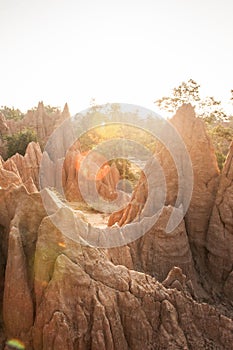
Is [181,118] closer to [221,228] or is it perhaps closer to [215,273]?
[221,228]

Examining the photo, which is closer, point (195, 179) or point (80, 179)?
point (195, 179)

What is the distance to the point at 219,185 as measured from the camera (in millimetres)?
8547

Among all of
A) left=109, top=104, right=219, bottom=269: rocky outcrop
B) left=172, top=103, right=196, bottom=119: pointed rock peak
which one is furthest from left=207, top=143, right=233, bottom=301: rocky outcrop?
left=172, top=103, right=196, bottom=119: pointed rock peak

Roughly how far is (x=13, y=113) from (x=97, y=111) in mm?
22561

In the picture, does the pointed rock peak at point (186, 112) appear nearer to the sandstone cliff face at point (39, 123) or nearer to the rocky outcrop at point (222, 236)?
the rocky outcrop at point (222, 236)

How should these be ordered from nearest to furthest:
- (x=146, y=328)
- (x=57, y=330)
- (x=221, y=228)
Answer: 1. (x=57, y=330)
2. (x=146, y=328)
3. (x=221, y=228)

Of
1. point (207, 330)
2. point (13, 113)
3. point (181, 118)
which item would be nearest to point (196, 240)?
point (207, 330)

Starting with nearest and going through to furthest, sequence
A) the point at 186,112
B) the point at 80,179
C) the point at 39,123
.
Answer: the point at 186,112 < the point at 80,179 < the point at 39,123

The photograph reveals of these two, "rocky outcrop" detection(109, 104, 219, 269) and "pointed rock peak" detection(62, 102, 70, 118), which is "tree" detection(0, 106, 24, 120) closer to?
"pointed rock peak" detection(62, 102, 70, 118)

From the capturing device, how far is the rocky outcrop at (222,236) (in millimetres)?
7896

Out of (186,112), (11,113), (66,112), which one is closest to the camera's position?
(186,112)

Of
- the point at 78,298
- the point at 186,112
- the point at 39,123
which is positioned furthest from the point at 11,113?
the point at 78,298

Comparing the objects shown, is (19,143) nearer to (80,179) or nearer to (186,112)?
(80,179)

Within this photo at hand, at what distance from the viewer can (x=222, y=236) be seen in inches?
316
